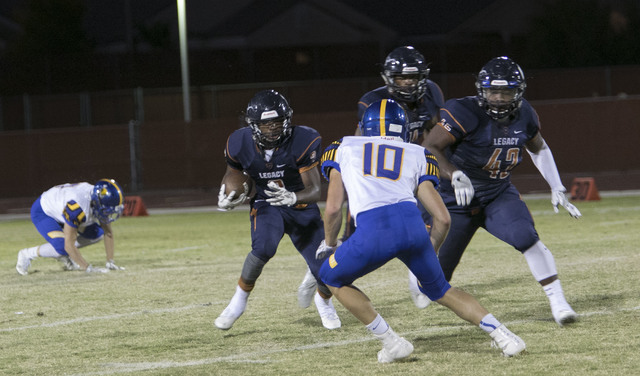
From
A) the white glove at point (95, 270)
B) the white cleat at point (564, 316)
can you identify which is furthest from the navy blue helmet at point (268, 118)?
the white glove at point (95, 270)

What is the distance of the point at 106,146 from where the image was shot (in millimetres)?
24531

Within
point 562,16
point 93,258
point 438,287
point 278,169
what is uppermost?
point 562,16

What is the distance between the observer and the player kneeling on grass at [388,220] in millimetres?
5035

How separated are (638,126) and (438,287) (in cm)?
1884

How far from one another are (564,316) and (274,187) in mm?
1994

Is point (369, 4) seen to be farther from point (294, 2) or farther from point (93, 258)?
Answer: point (93, 258)

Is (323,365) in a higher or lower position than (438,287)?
lower

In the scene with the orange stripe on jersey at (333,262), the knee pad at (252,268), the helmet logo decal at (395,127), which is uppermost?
the helmet logo decal at (395,127)

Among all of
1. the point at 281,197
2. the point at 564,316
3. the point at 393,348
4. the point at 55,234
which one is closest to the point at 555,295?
the point at 564,316

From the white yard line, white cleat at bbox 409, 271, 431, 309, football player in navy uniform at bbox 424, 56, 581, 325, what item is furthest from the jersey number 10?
white cleat at bbox 409, 271, 431, 309

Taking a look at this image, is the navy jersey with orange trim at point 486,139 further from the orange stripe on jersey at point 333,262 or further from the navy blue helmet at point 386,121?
the orange stripe on jersey at point 333,262

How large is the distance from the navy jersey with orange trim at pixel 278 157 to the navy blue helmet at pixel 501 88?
3.82 ft

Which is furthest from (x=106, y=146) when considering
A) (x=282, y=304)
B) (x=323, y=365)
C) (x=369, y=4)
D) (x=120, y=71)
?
(x=369, y=4)

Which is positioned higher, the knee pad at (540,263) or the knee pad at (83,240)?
the knee pad at (540,263)
